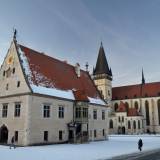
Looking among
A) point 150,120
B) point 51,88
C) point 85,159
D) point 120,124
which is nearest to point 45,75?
point 51,88

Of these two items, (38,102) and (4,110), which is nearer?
(38,102)

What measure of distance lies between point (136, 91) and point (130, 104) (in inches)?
219

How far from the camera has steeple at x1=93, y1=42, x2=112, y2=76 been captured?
3654 inches

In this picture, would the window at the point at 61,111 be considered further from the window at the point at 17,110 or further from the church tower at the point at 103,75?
the church tower at the point at 103,75

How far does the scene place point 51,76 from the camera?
37.6m

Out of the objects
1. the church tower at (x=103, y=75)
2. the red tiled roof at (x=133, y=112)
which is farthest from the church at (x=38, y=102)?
the church tower at (x=103, y=75)

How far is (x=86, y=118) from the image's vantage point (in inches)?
1551

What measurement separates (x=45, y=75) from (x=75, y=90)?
7.00 metres

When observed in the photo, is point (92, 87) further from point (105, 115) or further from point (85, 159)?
point (85, 159)

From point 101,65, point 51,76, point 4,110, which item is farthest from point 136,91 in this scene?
point 4,110

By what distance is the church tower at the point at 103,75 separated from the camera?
92562mm

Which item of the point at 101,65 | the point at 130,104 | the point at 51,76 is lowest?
the point at 51,76

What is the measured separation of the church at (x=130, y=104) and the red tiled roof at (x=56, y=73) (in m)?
41.4

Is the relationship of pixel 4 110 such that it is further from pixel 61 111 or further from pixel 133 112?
pixel 133 112
